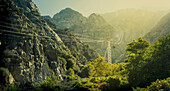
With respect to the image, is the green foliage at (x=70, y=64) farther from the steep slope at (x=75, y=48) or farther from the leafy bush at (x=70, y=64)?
the steep slope at (x=75, y=48)

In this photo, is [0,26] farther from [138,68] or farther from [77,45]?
[77,45]

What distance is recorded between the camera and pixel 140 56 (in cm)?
3397

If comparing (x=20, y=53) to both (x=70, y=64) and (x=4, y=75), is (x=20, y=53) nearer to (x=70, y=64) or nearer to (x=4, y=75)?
(x=4, y=75)

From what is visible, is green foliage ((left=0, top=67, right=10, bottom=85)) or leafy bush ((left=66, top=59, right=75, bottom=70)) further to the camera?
leafy bush ((left=66, top=59, right=75, bottom=70))

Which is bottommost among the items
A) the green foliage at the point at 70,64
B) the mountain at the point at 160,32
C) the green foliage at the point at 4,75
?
the green foliage at the point at 70,64

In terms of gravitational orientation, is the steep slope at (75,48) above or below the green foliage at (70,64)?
above

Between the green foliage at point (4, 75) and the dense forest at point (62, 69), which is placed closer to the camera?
the dense forest at point (62, 69)

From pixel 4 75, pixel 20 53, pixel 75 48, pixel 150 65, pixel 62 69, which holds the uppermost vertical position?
pixel 20 53

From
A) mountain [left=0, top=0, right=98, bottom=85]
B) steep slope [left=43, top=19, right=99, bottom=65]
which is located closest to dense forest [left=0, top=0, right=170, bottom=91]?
mountain [left=0, top=0, right=98, bottom=85]

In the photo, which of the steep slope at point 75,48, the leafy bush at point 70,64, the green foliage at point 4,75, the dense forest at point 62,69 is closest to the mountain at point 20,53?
the dense forest at point 62,69

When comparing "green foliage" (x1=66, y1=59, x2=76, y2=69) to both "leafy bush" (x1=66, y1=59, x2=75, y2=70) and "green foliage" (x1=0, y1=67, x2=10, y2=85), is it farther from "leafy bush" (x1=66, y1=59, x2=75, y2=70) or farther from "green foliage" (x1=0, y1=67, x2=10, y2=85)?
"green foliage" (x1=0, y1=67, x2=10, y2=85)

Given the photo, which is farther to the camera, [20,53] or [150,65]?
[20,53]

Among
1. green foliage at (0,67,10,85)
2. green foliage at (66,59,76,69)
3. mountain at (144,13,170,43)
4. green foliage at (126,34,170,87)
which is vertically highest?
mountain at (144,13,170,43)

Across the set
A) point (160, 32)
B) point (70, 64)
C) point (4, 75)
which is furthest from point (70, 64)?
point (160, 32)
